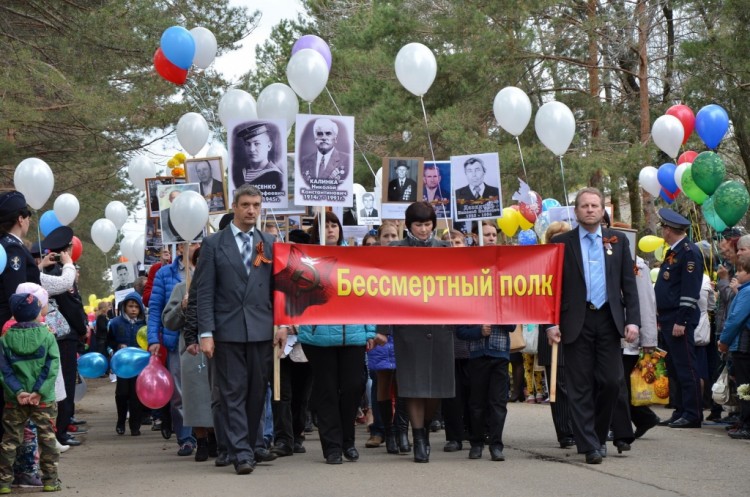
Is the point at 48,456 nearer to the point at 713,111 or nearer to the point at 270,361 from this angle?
the point at 270,361

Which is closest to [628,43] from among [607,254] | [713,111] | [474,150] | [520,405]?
[474,150]

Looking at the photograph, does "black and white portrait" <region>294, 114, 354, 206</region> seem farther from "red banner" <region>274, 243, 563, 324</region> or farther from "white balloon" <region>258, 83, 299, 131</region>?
"white balloon" <region>258, 83, 299, 131</region>

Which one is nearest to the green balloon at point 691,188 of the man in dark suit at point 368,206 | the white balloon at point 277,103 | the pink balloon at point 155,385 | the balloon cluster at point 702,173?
the balloon cluster at point 702,173

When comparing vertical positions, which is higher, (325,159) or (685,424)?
(325,159)

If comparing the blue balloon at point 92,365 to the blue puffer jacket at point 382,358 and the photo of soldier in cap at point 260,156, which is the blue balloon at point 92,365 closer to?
the photo of soldier in cap at point 260,156

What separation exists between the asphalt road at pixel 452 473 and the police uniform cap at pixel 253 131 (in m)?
3.06

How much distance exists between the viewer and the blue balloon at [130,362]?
41.5 ft

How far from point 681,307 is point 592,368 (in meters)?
3.54

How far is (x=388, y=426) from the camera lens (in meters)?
10.9

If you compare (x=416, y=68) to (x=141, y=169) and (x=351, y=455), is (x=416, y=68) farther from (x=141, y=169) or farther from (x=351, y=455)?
(x=351, y=455)

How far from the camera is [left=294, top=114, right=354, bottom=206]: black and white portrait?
11.4m

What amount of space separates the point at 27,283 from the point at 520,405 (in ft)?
29.4

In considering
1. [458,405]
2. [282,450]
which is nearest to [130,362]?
[282,450]

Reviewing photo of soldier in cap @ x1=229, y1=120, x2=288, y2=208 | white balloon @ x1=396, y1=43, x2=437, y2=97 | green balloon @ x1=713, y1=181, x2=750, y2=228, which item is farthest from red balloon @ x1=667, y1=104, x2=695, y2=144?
photo of soldier in cap @ x1=229, y1=120, x2=288, y2=208
